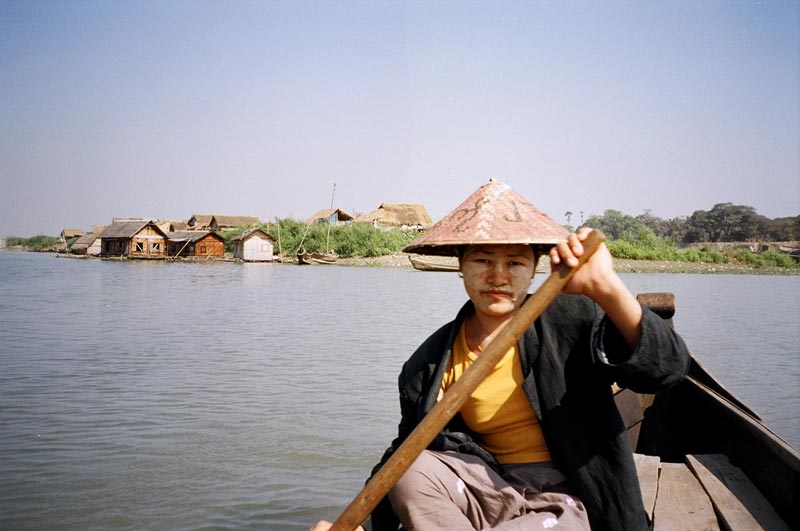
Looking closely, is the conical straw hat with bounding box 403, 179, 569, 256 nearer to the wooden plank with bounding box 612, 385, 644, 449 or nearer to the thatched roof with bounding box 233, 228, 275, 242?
the wooden plank with bounding box 612, 385, 644, 449

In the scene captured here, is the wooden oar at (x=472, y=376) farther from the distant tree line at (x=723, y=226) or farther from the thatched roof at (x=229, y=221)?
the thatched roof at (x=229, y=221)

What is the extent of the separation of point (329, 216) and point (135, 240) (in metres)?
14.9

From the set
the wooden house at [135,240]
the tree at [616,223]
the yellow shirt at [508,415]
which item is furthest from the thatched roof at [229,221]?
the yellow shirt at [508,415]

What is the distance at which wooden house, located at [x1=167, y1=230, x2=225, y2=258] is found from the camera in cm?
4066

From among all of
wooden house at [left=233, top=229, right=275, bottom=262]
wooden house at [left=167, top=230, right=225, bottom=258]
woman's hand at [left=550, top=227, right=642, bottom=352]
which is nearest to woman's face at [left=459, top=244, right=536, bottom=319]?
woman's hand at [left=550, top=227, right=642, bottom=352]

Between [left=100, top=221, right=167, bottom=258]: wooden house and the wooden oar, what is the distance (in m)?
39.8

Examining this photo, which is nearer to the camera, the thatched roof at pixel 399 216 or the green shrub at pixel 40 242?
the thatched roof at pixel 399 216

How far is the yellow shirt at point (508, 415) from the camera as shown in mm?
1603

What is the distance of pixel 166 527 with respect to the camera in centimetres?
327

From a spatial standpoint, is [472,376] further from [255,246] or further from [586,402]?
[255,246]

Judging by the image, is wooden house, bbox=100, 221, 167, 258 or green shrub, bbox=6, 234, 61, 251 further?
green shrub, bbox=6, 234, 61, 251

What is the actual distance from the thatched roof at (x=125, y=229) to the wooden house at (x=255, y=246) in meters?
4.95

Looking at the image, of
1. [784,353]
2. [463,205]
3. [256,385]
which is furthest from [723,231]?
[463,205]

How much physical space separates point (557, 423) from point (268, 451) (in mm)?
3269
